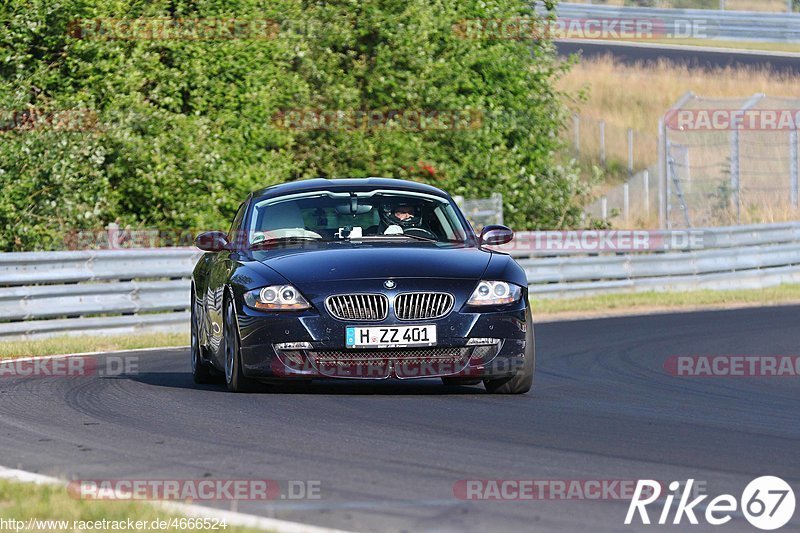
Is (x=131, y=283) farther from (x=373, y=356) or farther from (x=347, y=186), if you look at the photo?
(x=373, y=356)

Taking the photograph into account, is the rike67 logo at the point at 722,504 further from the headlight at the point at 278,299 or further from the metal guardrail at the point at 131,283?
the metal guardrail at the point at 131,283

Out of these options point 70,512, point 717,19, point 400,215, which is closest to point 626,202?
point 717,19

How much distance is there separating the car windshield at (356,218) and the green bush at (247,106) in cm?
1002

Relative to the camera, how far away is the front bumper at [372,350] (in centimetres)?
941

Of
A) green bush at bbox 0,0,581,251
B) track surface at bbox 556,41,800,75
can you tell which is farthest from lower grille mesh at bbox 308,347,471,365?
track surface at bbox 556,41,800,75

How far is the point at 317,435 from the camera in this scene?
7.83 metres

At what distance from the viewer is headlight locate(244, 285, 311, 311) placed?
31.2 ft

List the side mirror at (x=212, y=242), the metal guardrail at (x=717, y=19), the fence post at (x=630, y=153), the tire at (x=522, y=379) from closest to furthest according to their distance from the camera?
the tire at (x=522, y=379)
the side mirror at (x=212, y=242)
the fence post at (x=630, y=153)
the metal guardrail at (x=717, y=19)

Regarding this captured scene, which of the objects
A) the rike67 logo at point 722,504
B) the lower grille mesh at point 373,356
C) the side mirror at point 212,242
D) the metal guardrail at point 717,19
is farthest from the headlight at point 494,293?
the metal guardrail at point 717,19

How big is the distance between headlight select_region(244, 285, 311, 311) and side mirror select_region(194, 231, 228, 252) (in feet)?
4.60

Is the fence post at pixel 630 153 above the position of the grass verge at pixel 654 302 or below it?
above

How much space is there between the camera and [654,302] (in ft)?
76.0

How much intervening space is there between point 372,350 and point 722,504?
3871 mm

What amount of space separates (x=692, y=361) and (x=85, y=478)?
801 centimetres
